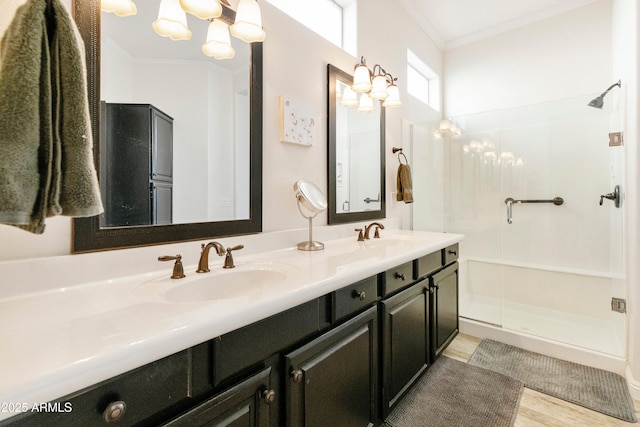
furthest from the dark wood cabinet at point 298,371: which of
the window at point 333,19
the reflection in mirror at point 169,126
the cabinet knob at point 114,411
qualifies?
the window at point 333,19

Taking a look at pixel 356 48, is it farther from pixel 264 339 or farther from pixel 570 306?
pixel 570 306

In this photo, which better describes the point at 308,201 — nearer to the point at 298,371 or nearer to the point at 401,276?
the point at 401,276

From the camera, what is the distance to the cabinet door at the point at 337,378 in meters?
0.88

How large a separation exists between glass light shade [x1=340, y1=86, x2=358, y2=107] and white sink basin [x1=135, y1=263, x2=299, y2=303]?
1219 millimetres

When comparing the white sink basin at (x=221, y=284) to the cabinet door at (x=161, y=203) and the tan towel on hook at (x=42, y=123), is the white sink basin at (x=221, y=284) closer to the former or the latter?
the cabinet door at (x=161, y=203)

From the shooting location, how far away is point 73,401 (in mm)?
470

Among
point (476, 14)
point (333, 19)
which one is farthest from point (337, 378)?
point (476, 14)

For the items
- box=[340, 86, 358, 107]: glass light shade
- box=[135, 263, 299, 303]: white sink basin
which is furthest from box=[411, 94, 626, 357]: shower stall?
box=[135, 263, 299, 303]: white sink basin

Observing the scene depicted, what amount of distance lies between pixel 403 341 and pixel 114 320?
1.22 meters

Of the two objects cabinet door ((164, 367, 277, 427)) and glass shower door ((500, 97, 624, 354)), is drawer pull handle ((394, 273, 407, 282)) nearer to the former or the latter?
cabinet door ((164, 367, 277, 427))

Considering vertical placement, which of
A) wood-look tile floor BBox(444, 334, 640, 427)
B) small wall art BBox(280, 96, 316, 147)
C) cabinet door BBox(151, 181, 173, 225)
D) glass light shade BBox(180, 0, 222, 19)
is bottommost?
wood-look tile floor BBox(444, 334, 640, 427)

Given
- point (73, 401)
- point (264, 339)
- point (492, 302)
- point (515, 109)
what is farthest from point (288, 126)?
point (492, 302)

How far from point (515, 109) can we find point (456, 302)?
1.84 meters

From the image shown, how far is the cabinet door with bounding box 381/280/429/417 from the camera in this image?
51.1 inches
